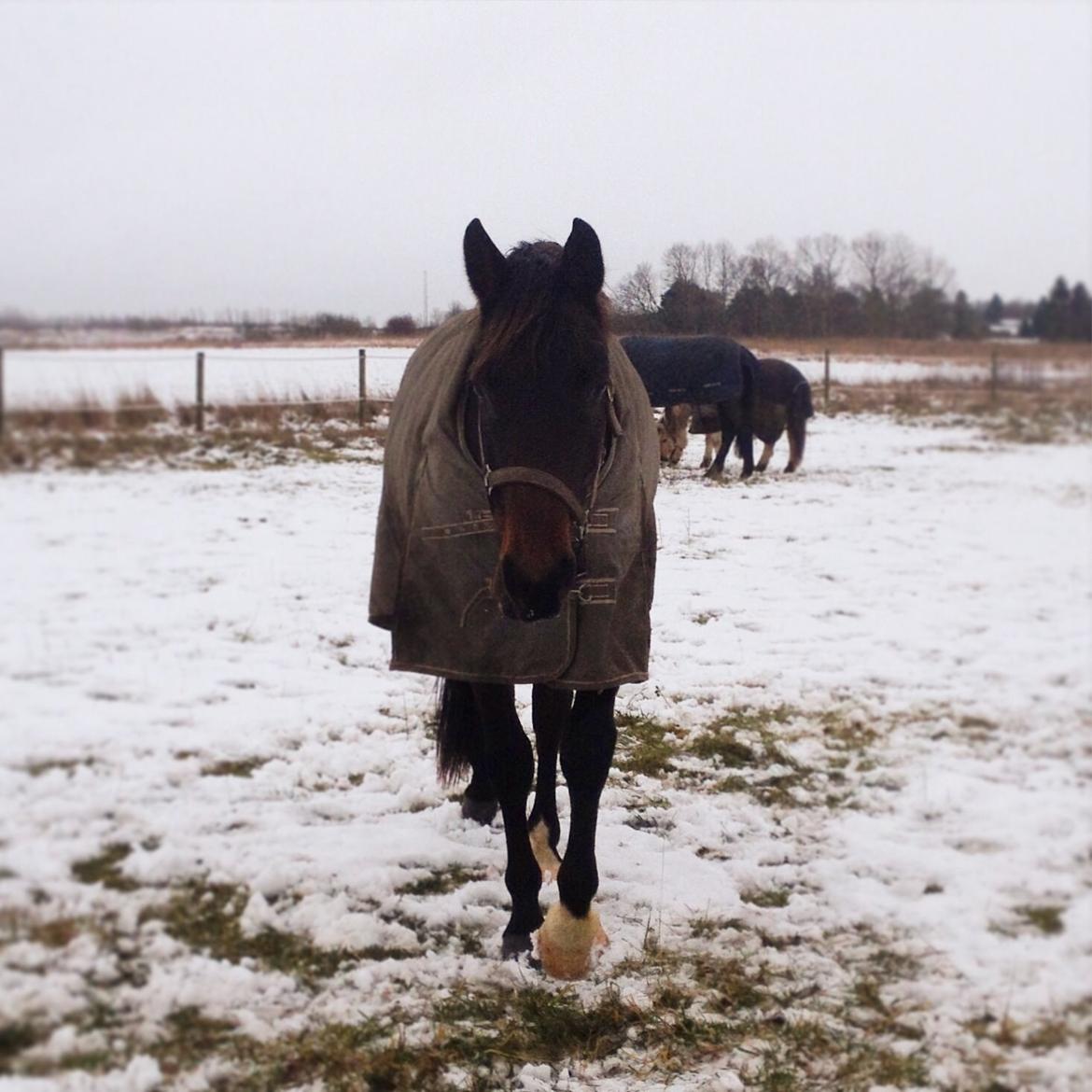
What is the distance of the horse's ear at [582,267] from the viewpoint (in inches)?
65.7

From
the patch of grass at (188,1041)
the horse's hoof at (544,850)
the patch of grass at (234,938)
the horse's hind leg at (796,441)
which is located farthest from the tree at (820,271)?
the patch of grass at (188,1041)

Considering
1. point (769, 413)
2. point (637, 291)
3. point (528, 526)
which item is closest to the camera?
point (528, 526)

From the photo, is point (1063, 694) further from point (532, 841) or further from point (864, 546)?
point (532, 841)

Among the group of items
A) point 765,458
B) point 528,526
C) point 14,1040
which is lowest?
point 14,1040

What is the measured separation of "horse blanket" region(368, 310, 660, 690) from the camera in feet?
5.65

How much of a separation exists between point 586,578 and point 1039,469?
1.36 meters

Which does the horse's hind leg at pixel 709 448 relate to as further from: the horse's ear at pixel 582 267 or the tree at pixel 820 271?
the horse's ear at pixel 582 267

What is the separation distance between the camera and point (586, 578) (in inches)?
67.3

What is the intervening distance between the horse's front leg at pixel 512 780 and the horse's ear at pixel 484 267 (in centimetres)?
91

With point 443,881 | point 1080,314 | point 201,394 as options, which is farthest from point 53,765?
point 1080,314

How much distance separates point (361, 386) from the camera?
2.07 m

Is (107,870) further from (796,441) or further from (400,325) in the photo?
(796,441)

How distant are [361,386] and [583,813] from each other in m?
1.18

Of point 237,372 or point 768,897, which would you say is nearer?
point 237,372
